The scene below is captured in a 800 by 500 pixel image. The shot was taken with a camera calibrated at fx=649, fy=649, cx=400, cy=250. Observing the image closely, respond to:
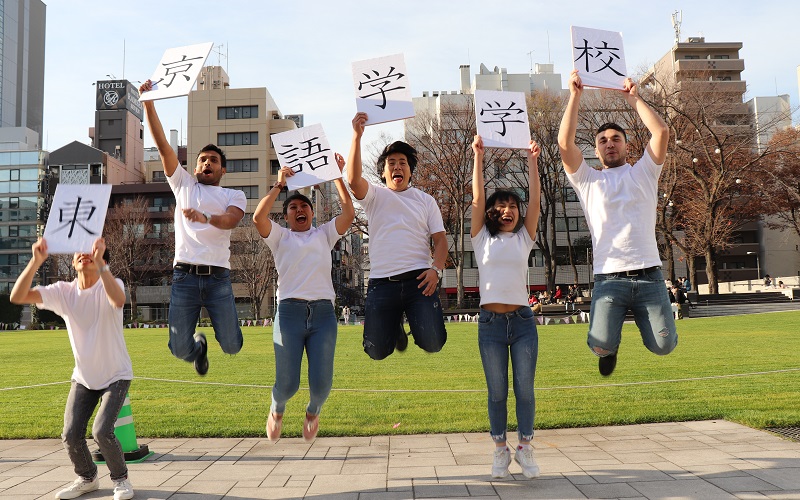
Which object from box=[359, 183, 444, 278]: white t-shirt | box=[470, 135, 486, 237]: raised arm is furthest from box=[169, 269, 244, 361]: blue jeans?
box=[470, 135, 486, 237]: raised arm

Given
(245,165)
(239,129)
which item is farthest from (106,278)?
(239,129)

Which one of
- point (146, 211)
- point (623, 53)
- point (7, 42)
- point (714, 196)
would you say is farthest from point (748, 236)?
point (7, 42)

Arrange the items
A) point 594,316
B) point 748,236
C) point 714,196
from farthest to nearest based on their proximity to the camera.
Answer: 1. point 748,236
2. point 714,196
3. point 594,316

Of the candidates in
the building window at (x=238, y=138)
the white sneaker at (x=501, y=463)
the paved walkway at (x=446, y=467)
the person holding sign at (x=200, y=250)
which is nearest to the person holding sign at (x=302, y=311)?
the person holding sign at (x=200, y=250)

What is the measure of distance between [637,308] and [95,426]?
4.87 meters

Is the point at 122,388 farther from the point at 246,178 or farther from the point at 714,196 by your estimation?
the point at 246,178

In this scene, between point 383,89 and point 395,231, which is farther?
point 383,89

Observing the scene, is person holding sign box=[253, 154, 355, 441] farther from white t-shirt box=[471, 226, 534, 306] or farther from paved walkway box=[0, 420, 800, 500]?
white t-shirt box=[471, 226, 534, 306]

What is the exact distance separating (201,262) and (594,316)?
3821 mm

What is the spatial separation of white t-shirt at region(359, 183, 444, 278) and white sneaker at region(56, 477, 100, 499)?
3.11 m

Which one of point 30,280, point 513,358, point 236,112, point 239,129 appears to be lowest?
point 513,358

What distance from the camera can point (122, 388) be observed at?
5668 mm

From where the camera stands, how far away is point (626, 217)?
5.78m

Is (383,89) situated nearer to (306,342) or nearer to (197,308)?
(306,342)
